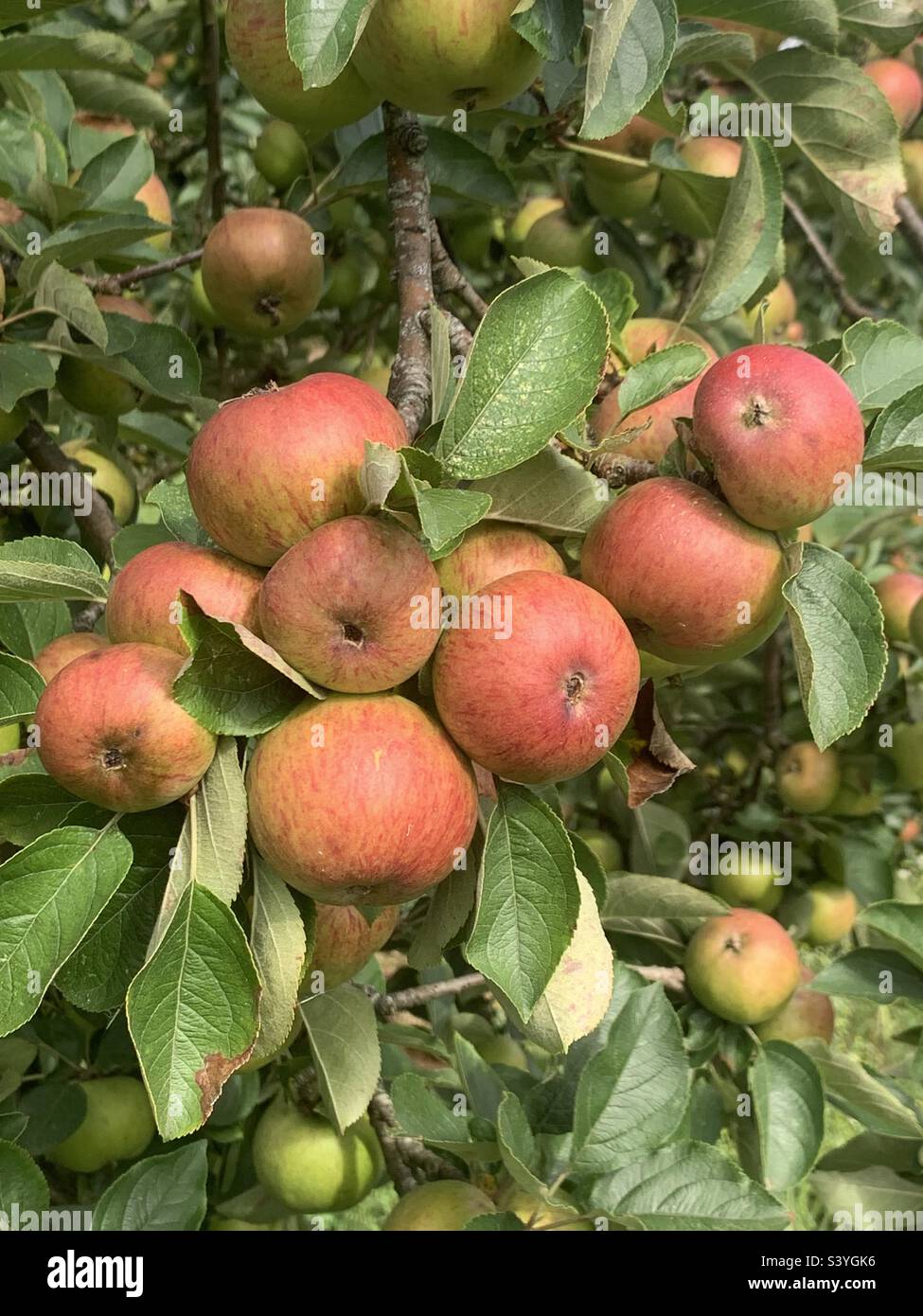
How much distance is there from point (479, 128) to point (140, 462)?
52.4 inches

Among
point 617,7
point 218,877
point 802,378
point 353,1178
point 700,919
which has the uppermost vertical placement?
point 617,7

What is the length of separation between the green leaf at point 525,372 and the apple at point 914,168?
5.65ft

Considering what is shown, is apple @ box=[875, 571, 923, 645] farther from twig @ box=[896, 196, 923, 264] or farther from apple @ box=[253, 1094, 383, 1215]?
apple @ box=[253, 1094, 383, 1215]

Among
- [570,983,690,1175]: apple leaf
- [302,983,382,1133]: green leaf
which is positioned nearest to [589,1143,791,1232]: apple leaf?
[570,983,690,1175]: apple leaf

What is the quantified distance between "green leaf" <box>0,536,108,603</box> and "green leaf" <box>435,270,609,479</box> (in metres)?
0.33

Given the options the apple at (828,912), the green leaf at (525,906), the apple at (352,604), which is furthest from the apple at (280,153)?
the apple at (828,912)

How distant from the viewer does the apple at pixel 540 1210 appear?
1263mm

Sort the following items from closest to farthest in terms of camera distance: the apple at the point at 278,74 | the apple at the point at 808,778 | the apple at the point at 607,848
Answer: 1. the apple at the point at 278,74
2. the apple at the point at 607,848
3. the apple at the point at 808,778

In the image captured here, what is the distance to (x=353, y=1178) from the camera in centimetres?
159

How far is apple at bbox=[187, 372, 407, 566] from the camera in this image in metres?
0.85

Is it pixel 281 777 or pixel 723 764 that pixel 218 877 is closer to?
pixel 281 777

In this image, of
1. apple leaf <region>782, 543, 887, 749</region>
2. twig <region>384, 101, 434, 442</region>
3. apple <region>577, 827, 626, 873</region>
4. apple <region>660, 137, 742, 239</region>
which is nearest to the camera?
apple leaf <region>782, 543, 887, 749</region>

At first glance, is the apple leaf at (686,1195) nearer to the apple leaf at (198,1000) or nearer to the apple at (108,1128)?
the apple leaf at (198,1000)

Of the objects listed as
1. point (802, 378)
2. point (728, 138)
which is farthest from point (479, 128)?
point (802, 378)
